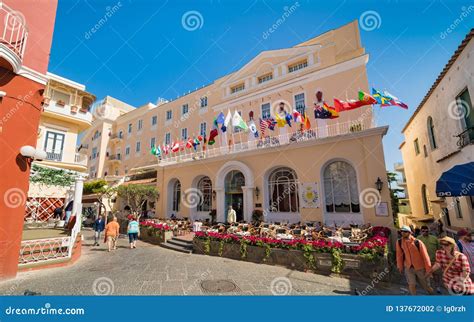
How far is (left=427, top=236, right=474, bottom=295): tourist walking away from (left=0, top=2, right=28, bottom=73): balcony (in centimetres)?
1221

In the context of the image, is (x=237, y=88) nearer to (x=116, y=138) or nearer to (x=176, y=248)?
(x=176, y=248)

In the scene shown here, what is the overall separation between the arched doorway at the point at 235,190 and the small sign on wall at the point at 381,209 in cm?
832

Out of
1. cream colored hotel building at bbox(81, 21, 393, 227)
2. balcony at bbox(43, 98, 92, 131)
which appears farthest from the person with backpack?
balcony at bbox(43, 98, 92, 131)

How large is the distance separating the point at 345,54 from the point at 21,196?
63.3 feet

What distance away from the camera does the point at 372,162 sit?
427 inches

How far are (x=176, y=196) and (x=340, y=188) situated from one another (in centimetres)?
1378

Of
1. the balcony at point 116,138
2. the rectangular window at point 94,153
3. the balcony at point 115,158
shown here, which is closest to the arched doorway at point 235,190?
the balcony at point 115,158

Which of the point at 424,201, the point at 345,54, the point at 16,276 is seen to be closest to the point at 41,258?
the point at 16,276

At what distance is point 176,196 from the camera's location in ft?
63.9

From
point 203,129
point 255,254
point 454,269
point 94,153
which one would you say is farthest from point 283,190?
point 94,153

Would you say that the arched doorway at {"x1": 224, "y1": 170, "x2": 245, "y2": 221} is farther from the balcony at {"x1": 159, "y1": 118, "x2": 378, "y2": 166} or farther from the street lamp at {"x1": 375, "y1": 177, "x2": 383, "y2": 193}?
the street lamp at {"x1": 375, "y1": 177, "x2": 383, "y2": 193}

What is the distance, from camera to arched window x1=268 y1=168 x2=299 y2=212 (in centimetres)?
1331

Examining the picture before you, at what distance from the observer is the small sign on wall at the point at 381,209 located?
33.4 feet

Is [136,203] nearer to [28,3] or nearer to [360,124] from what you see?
[28,3]
